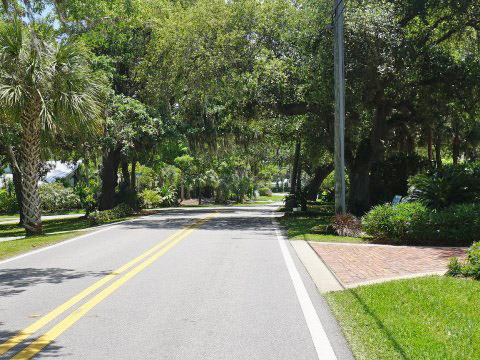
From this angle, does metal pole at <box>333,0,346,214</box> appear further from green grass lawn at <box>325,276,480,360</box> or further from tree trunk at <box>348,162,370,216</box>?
green grass lawn at <box>325,276,480,360</box>

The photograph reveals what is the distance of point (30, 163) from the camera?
17.6 m

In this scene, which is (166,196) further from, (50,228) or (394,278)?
(394,278)

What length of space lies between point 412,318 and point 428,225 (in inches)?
297

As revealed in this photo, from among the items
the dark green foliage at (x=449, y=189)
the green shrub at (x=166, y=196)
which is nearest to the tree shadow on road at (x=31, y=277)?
the dark green foliage at (x=449, y=189)

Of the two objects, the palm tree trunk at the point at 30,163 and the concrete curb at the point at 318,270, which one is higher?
the palm tree trunk at the point at 30,163

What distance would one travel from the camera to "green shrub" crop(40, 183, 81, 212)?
44.1 metres

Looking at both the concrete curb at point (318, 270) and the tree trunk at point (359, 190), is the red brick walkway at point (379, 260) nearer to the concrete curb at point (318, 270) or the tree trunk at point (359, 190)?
the concrete curb at point (318, 270)

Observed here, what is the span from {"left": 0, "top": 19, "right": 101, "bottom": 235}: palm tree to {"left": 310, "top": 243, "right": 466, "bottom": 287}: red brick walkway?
28.5 feet

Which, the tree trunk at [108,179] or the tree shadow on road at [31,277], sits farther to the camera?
the tree trunk at [108,179]

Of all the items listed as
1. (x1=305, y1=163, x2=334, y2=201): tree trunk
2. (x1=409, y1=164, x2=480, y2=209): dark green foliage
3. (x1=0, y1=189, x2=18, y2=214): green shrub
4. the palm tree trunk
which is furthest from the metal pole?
(x1=0, y1=189, x2=18, y2=214): green shrub

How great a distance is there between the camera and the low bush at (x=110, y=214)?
918 inches

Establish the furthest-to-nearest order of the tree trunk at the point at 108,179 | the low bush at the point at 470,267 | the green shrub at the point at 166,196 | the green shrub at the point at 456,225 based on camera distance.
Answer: the green shrub at the point at 166,196 → the tree trunk at the point at 108,179 → the green shrub at the point at 456,225 → the low bush at the point at 470,267

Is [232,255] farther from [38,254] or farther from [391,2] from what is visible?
[391,2]

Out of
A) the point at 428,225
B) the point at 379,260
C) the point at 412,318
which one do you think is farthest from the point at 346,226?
the point at 412,318
